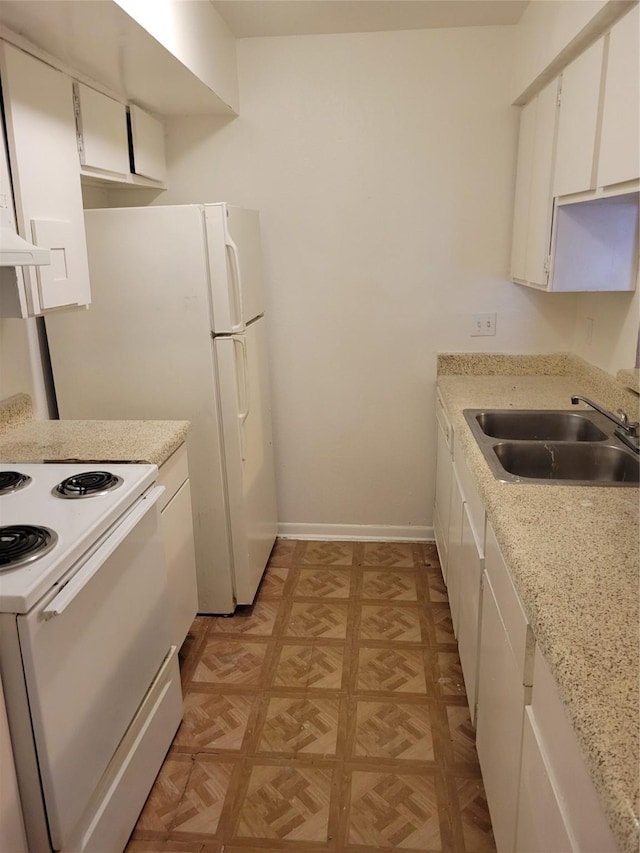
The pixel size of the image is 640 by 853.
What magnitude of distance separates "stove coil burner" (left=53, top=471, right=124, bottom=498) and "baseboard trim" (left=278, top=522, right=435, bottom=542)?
5.83ft

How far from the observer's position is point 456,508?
7.96 ft

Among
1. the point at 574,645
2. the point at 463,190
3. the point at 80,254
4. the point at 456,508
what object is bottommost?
the point at 456,508

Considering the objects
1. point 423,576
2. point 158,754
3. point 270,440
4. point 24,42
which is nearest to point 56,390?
point 270,440

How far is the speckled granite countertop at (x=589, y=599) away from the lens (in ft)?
2.75

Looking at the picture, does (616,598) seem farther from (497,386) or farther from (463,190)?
(463,190)

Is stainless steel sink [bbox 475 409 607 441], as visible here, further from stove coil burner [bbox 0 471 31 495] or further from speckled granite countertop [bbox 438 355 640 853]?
stove coil burner [bbox 0 471 31 495]

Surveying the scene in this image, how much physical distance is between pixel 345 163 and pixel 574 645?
8.49 ft

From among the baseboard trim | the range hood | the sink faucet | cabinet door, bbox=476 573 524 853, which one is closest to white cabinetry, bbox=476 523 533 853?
cabinet door, bbox=476 573 524 853

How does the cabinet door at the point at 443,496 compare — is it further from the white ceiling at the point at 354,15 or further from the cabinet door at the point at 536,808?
the white ceiling at the point at 354,15

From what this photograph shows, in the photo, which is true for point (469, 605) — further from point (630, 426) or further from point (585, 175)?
point (585, 175)

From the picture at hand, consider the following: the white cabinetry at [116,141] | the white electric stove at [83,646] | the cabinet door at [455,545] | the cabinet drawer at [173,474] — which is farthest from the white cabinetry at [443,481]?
the white cabinetry at [116,141]

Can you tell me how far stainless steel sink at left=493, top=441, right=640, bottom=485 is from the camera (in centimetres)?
204

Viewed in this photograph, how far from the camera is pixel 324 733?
2141mm

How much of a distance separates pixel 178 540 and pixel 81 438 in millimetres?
497
